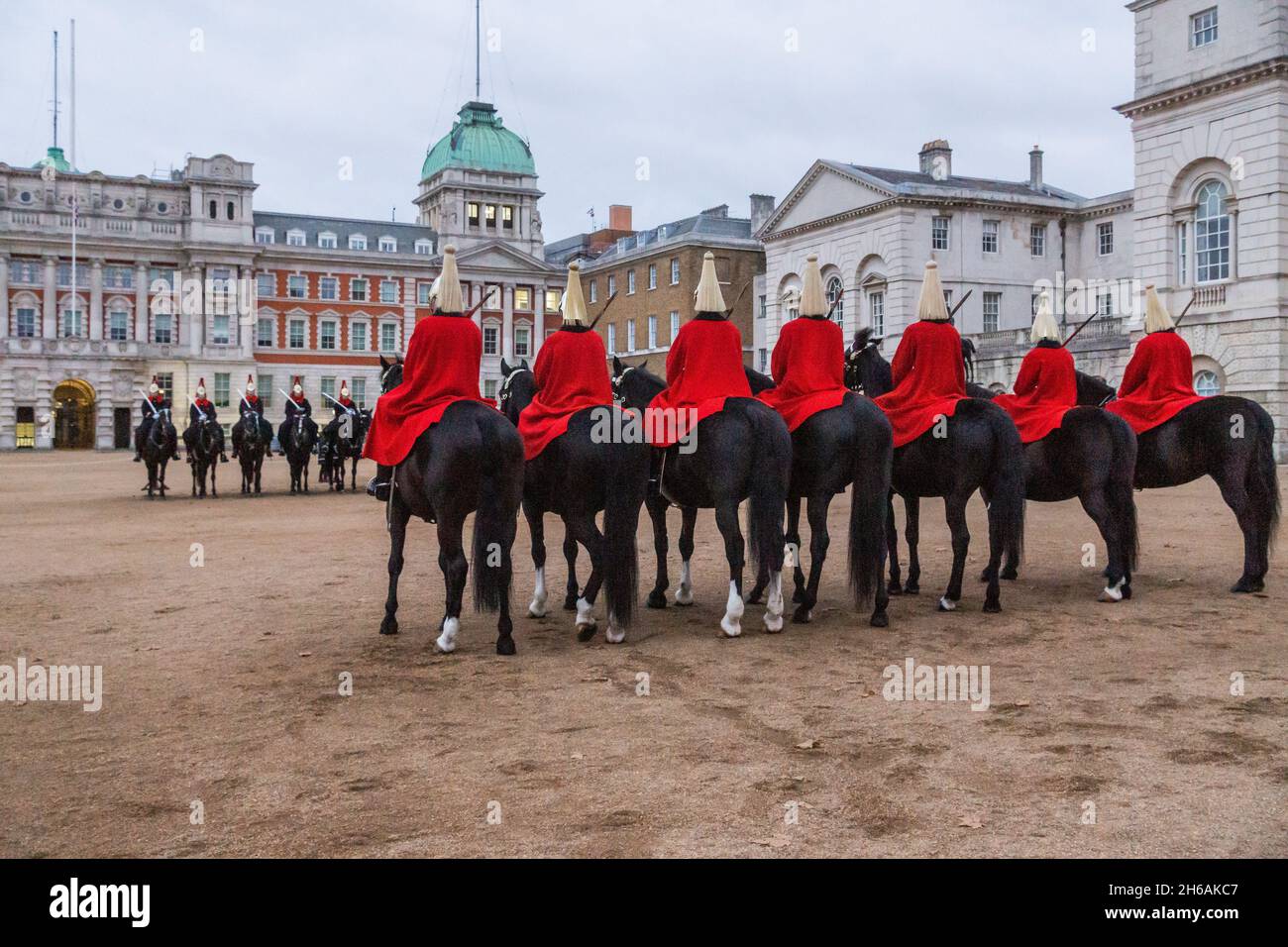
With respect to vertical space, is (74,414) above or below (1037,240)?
below

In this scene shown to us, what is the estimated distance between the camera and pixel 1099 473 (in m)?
10.3

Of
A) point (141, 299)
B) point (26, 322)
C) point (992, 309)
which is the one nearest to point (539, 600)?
point (992, 309)

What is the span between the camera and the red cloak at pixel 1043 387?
10797 mm

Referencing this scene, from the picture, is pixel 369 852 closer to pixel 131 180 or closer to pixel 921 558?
pixel 921 558

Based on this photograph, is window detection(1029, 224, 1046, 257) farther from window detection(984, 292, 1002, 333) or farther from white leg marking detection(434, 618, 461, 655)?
white leg marking detection(434, 618, 461, 655)

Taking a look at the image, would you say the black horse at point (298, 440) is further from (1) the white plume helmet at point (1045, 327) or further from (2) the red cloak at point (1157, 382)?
(2) the red cloak at point (1157, 382)

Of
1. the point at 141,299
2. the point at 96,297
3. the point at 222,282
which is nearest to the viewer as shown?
the point at 96,297

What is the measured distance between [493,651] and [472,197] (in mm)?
76673

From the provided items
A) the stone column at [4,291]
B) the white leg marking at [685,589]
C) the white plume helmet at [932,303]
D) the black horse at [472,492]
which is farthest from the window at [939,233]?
the stone column at [4,291]

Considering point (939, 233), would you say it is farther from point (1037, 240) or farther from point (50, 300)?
point (50, 300)

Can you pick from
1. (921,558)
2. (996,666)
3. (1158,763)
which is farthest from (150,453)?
(1158,763)

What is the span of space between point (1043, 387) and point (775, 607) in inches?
160

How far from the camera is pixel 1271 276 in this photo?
1192 inches
